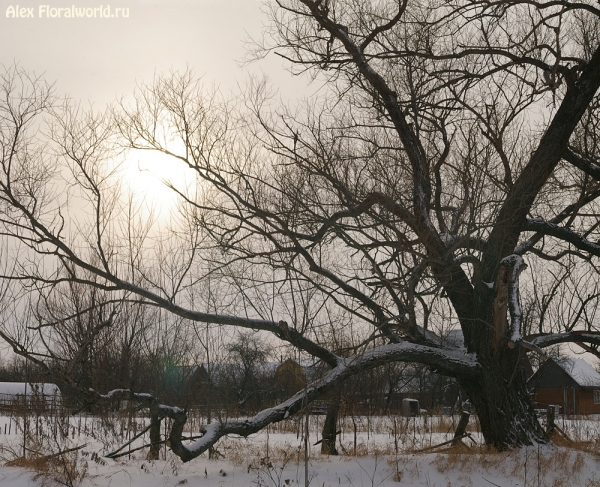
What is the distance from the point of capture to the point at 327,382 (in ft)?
28.9

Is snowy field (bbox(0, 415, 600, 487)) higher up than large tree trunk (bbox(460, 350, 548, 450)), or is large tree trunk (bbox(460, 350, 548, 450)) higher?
large tree trunk (bbox(460, 350, 548, 450))

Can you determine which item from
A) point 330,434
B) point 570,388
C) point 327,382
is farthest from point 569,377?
point 327,382

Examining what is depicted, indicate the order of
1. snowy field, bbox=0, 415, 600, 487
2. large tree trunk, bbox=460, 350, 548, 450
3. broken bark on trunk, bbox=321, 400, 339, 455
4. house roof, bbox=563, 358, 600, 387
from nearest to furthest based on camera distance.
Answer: snowy field, bbox=0, 415, 600, 487 < large tree trunk, bbox=460, 350, 548, 450 < broken bark on trunk, bbox=321, 400, 339, 455 < house roof, bbox=563, 358, 600, 387

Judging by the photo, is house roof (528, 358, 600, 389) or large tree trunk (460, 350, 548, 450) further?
house roof (528, 358, 600, 389)

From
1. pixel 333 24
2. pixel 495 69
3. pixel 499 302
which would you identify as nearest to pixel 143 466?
pixel 499 302

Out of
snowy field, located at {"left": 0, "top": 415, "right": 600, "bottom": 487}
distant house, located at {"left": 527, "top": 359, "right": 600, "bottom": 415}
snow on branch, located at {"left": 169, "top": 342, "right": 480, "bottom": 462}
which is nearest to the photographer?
snow on branch, located at {"left": 169, "top": 342, "right": 480, "bottom": 462}

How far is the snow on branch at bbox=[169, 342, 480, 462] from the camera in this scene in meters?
7.82

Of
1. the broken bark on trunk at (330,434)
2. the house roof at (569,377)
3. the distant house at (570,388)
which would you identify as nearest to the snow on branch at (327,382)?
the broken bark on trunk at (330,434)

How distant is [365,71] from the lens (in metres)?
10.2

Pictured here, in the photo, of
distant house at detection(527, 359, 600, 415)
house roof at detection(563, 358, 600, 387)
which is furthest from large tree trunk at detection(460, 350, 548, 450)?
house roof at detection(563, 358, 600, 387)

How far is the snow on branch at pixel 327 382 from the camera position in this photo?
7.82 metres

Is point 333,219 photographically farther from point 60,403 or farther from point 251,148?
point 60,403

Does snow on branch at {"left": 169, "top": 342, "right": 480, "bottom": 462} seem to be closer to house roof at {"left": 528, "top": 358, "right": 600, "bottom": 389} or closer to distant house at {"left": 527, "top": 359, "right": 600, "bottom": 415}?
house roof at {"left": 528, "top": 358, "right": 600, "bottom": 389}

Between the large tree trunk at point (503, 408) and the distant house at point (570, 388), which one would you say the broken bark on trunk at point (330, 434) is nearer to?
the large tree trunk at point (503, 408)
